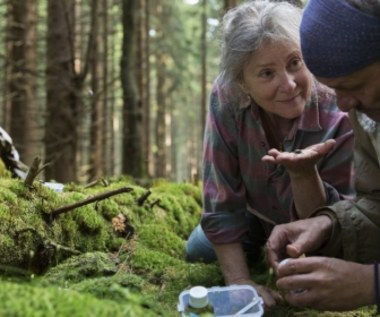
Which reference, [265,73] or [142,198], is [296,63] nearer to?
[265,73]

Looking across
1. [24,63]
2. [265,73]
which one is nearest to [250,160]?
[265,73]

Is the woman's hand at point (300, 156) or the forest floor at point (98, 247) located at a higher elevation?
the woman's hand at point (300, 156)

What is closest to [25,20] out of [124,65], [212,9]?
[124,65]

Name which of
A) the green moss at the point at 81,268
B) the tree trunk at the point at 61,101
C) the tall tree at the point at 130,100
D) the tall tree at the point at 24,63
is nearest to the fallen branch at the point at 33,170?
the green moss at the point at 81,268

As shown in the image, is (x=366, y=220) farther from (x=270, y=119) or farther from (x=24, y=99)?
(x=24, y=99)

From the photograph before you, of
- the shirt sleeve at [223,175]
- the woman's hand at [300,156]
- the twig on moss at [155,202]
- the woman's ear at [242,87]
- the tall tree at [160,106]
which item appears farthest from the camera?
the tall tree at [160,106]

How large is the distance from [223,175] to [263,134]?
12.5 inches

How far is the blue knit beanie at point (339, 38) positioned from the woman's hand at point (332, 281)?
70 centimetres

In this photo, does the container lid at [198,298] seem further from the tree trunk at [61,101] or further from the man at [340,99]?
the tree trunk at [61,101]

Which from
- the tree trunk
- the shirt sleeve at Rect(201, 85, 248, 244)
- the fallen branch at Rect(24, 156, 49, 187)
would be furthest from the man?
the tree trunk

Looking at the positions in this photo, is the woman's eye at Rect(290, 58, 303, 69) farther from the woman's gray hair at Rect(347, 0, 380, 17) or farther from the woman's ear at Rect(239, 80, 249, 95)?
the woman's gray hair at Rect(347, 0, 380, 17)

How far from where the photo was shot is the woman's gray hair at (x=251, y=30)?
263 centimetres

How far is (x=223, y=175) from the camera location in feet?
9.78

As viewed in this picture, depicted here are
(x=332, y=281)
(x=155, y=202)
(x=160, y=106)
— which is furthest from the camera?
(x=160, y=106)
